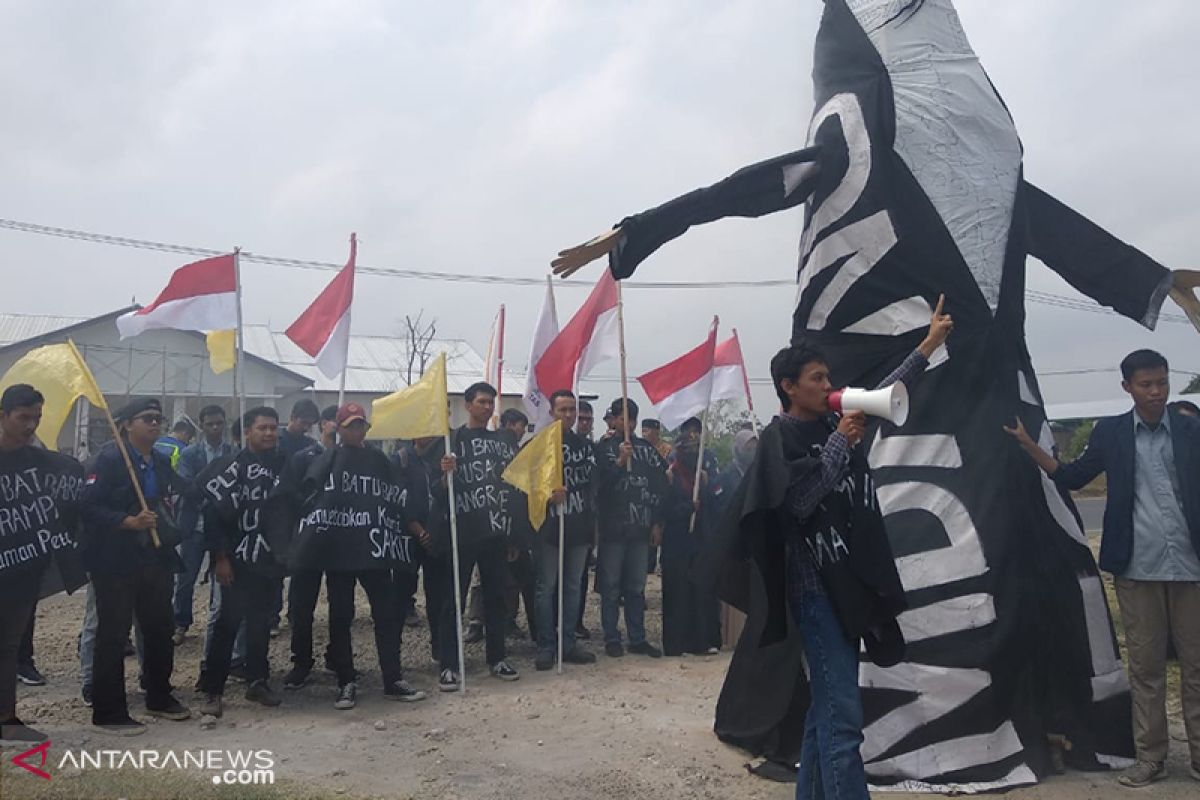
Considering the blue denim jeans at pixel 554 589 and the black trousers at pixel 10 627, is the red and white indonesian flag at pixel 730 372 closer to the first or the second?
the blue denim jeans at pixel 554 589

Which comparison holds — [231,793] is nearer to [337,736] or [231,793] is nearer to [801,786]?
[337,736]

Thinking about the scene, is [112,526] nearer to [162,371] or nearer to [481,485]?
[481,485]

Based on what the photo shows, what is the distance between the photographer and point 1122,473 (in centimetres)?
475

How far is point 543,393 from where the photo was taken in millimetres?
8531

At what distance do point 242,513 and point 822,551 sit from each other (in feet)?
14.7

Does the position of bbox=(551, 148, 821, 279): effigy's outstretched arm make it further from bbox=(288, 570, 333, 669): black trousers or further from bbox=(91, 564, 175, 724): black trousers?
bbox=(91, 564, 175, 724): black trousers

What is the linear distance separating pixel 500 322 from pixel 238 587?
4779 mm

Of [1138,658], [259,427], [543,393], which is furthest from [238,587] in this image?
[1138,658]

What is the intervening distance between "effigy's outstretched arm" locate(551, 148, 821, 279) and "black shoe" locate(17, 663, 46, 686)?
521 centimetres

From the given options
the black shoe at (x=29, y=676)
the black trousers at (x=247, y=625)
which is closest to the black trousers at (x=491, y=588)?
the black trousers at (x=247, y=625)

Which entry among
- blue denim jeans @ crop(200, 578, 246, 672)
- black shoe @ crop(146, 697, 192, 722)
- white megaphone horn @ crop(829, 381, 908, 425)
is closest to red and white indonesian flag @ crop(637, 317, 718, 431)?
blue denim jeans @ crop(200, 578, 246, 672)

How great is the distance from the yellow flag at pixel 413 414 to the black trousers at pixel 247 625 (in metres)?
1.31

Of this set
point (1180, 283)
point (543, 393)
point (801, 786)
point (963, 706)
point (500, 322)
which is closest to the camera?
point (801, 786)

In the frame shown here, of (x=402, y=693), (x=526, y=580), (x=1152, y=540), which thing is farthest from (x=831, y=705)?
(x=526, y=580)
